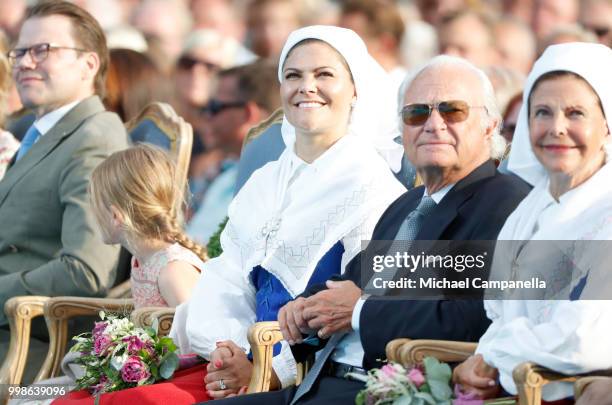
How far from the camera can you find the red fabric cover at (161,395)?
5.64 meters

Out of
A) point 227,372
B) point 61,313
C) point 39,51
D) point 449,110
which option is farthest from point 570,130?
point 39,51

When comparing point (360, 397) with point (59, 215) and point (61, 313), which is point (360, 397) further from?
point (59, 215)

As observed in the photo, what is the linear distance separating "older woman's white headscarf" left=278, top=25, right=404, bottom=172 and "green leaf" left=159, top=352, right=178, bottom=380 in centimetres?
122

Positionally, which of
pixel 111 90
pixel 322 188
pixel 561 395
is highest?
pixel 111 90

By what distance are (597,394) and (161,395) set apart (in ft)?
6.63

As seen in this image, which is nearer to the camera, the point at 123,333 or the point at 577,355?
the point at 577,355

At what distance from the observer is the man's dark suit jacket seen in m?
4.98

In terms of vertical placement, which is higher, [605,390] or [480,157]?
[480,157]

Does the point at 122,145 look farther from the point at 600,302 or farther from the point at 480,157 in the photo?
the point at 600,302

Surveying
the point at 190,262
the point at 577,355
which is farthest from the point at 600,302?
the point at 190,262

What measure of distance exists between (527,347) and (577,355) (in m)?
0.17

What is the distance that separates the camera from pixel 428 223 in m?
5.23

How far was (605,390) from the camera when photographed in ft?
13.9

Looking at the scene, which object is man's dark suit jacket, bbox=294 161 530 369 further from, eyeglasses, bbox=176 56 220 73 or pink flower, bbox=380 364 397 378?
eyeglasses, bbox=176 56 220 73
